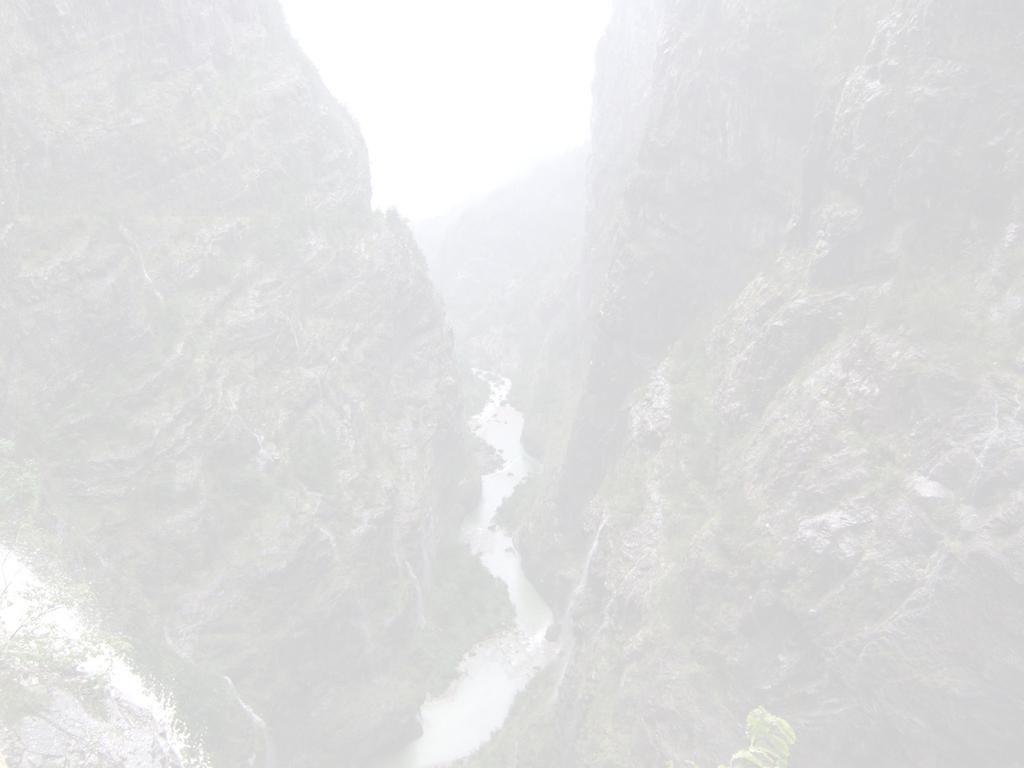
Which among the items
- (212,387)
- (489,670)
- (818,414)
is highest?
(212,387)

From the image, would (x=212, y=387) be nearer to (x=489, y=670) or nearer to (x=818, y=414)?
(x=489, y=670)

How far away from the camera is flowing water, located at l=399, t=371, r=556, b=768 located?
46.1 meters

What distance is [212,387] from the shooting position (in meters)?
42.1

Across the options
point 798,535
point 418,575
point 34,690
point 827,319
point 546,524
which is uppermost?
point 34,690

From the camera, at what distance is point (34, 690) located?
87.8ft

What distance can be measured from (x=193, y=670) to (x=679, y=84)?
43.8m

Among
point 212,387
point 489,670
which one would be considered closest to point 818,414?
point 489,670

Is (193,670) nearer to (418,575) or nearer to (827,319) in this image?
(418,575)

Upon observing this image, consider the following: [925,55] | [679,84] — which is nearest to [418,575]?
[679,84]

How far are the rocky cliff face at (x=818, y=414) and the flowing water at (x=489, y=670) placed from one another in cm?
335

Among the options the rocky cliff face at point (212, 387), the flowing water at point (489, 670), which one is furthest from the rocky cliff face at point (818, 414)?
the rocky cliff face at point (212, 387)

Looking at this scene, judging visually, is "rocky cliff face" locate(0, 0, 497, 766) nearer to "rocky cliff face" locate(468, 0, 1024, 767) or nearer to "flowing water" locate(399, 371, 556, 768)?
"flowing water" locate(399, 371, 556, 768)

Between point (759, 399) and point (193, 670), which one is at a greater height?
point (193, 670)

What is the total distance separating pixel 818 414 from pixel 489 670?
29.5 meters
